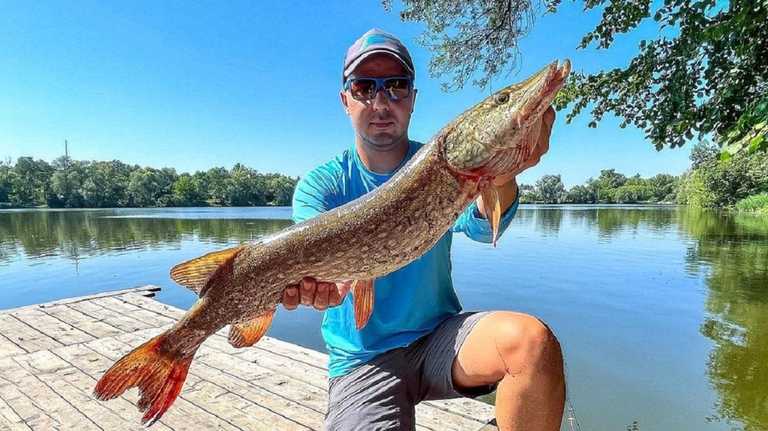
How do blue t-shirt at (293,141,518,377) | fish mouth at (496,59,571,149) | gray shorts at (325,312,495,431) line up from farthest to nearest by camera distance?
blue t-shirt at (293,141,518,377) → gray shorts at (325,312,495,431) → fish mouth at (496,59,571,149)

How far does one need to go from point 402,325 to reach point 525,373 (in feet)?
2.62

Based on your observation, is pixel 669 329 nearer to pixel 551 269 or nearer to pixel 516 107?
pixel 551 269

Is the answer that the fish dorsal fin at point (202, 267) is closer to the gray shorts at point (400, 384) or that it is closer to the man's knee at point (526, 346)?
the gray shorts at point (400, 384)

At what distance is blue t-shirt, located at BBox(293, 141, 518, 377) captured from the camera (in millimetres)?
2525

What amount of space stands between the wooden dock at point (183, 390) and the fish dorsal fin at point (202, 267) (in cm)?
191

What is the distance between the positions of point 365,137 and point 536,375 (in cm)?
169

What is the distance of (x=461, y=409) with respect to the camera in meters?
3.63

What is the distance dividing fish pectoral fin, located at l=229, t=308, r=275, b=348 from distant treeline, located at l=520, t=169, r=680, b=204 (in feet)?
326

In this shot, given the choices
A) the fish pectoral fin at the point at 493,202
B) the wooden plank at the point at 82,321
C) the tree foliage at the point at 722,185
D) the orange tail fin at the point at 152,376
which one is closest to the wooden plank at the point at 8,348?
the wooden plank at the point at 82,321

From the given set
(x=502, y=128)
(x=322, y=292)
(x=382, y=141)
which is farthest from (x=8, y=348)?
(x=502, y=128)

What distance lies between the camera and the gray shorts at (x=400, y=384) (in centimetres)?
230

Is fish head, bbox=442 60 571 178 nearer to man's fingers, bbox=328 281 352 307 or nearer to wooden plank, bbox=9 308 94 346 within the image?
man's fingers, bbox=328 281 352 307

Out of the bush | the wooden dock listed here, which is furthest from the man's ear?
the bush

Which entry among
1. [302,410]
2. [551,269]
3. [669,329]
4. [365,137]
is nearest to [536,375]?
[365,137]
